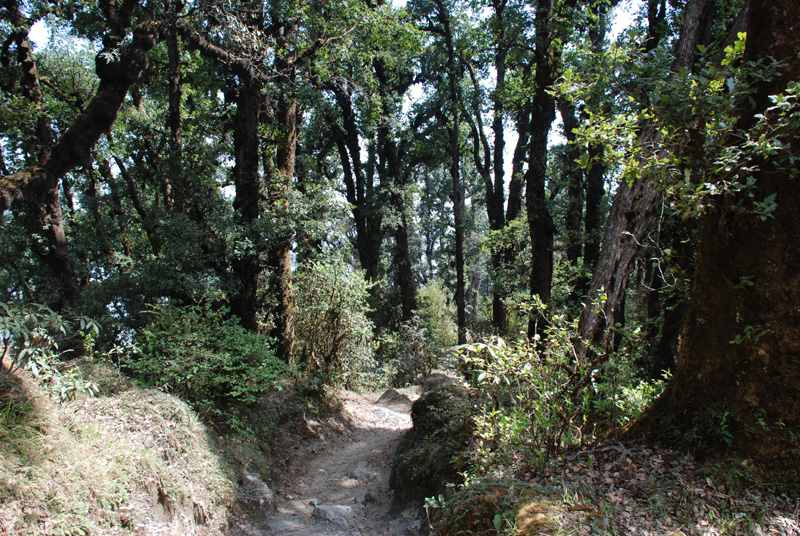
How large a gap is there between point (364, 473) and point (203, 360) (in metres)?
3.21

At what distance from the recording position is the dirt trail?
5477 mm

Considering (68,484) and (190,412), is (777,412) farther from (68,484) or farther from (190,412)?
(190,412)

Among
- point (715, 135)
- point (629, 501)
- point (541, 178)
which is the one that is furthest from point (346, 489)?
point (715, 135)

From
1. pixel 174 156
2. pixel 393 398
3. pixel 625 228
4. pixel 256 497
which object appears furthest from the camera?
pixel 393 398

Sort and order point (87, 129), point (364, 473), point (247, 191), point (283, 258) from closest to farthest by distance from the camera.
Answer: point (87, 129)
point (364, 473)
point (247, 191)
point (283, 258)

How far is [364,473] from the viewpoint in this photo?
7.38m

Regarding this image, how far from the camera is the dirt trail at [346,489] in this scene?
548 cm

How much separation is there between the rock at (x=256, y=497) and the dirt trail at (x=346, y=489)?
0.37 ft

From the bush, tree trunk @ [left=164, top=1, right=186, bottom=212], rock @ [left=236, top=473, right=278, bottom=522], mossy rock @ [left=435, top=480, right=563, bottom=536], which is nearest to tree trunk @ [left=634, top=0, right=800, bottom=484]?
mossy rock @ [left=435, top=480, right=563, bottom=536]

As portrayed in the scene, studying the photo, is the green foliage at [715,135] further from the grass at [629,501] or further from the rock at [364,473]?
the rock at [364,473]

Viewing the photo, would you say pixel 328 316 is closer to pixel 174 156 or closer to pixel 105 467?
pixel 174 156

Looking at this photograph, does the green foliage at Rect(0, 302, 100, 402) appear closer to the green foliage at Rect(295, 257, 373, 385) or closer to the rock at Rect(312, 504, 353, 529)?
the rock at Rect(312, 504, 353, 529)

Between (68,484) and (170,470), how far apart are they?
1162 millimetres

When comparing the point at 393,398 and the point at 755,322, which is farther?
the point at 393,398
